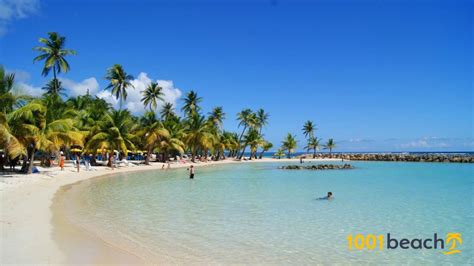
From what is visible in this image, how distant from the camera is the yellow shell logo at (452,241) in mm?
8773

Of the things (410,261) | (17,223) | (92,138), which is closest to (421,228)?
(410,261)

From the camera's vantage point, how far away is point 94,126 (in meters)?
38.1

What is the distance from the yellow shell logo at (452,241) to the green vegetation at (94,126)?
20745 millimetres

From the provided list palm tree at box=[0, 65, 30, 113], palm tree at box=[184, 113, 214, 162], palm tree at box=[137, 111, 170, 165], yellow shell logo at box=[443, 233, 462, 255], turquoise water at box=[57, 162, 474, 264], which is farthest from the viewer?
palm tree at box=[184, 113, 214, 162]

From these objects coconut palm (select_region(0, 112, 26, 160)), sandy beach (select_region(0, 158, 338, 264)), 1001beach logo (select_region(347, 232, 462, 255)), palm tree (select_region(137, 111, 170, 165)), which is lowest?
1001beach logo (select_region(347, 232, 462, 255))

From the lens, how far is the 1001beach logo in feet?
29.4

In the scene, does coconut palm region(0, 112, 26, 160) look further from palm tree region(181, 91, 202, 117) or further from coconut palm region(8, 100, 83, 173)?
palm tree region(181, 91, 202, 117)

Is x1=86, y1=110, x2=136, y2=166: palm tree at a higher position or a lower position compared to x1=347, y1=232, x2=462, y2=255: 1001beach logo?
higher

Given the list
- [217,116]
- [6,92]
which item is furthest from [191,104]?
[6,92]

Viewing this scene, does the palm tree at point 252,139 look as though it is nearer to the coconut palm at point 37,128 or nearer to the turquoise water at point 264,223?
the coconut palm at point 37,128

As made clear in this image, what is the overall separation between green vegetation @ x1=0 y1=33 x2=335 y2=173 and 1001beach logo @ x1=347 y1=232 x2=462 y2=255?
18.7 m

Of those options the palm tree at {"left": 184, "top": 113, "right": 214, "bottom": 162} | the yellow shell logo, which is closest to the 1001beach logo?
the yellow shell logo

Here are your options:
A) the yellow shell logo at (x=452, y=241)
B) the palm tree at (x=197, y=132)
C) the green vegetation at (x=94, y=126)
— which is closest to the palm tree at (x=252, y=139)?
the green vegetation at (x=94, y=126)

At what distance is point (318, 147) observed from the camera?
92812mm
